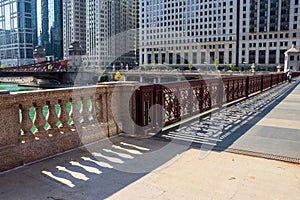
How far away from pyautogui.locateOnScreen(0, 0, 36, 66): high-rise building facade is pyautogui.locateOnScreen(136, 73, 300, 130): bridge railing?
122143mm

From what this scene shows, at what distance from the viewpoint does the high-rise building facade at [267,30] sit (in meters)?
90.9

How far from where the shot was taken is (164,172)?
14.4 ft

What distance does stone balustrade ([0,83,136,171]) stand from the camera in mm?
4410

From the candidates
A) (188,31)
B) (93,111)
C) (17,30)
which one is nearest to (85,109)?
(93,111)

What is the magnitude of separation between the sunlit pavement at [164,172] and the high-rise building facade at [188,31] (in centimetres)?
10160

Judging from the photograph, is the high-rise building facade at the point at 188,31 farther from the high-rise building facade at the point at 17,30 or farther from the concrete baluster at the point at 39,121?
the concrete baluster at the point at 39,121

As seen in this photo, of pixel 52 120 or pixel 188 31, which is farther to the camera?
pixel 188 31

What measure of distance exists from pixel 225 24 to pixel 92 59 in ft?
175

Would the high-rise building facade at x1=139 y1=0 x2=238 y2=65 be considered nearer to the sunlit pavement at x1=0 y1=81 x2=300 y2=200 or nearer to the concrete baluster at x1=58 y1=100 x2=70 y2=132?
the sunlit pavement at x1=0 y1=81 x2=300 y2=200

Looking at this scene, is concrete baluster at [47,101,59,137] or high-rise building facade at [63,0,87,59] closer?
concrete baluster at [47,101,59,137]

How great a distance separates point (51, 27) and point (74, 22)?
17194mm

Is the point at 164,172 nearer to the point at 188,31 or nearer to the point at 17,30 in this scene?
the point at 188,31

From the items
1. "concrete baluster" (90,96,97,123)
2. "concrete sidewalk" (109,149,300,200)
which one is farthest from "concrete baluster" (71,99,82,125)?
"concrete sidewalk" (109,149,300,200)

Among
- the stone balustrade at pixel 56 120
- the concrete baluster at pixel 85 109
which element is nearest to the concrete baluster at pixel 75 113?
the stone balustrade at pixel 56 120
